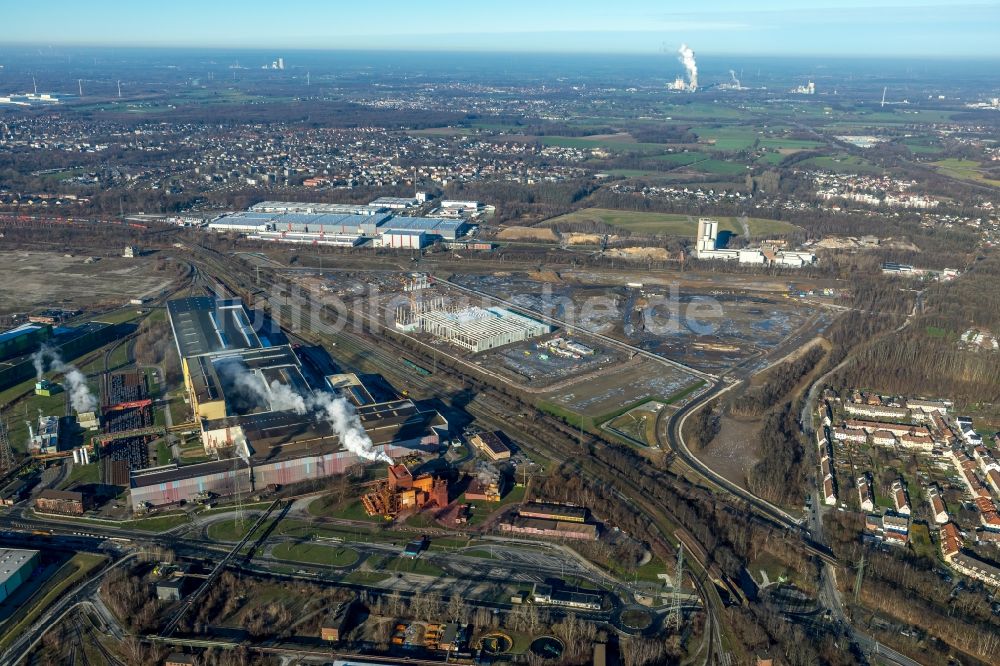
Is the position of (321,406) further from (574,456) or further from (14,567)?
(14,567)

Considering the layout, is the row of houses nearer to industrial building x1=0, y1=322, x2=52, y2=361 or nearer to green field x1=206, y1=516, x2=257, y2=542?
green field x1=206, y1=516, x2=257, y2=542

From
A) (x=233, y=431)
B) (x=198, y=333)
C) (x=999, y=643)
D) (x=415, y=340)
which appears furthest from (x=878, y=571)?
(x=198, y=333)

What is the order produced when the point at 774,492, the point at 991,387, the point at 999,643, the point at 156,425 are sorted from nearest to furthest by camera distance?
the point at 999,643 → the point at 774,492 → the point at 156,425 → the point at 991,387

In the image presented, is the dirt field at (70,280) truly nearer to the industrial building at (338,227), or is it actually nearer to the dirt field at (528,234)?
the industrial building at (338,227)

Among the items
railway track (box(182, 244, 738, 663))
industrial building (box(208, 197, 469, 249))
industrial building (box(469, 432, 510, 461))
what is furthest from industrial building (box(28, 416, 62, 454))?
industrial building (box(208, 197, 469, 249))

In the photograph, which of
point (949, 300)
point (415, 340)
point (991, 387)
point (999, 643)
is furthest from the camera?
point (949, 300)

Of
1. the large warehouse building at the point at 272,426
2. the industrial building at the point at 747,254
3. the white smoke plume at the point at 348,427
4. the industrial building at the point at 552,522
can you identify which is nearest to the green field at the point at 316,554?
the large warehouse building at the point at 272,426

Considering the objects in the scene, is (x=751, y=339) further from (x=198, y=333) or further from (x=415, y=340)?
(x=198, y=333)
